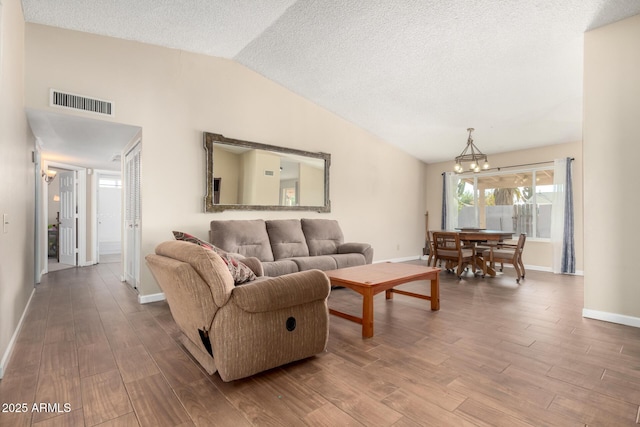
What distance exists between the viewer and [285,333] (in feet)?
6.65

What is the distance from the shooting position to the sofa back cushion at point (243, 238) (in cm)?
392

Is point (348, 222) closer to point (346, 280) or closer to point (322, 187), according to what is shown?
point (322, 187)

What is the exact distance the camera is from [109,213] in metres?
9.01

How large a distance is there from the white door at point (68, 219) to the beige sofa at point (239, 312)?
533 centimetres

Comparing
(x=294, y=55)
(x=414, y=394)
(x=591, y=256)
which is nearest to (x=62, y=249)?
(x=294, y=55)

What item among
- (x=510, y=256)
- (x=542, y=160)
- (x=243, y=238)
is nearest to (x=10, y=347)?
(x=243, y=238)

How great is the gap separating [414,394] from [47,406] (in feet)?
6.39

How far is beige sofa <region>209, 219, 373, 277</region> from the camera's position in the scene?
3.93 m

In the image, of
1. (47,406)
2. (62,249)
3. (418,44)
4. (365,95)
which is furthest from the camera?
(62,249)

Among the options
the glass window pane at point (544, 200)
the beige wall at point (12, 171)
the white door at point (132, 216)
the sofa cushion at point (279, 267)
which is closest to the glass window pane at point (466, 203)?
the glass window pane at point (544, 200)

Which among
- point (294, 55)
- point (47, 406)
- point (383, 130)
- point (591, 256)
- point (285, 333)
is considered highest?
point (294, 55)

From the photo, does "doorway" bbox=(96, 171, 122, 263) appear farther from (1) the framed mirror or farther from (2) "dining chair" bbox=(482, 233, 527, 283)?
(2) "dining chair" bbox=(482, 233, 527, 283)

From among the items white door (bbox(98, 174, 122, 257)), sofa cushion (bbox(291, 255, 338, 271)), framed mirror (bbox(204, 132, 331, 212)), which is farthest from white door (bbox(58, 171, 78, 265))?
Answer: sofa cushion (bbox(291, 255, 338, 271))

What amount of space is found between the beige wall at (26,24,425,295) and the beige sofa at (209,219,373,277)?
0.37 metres
